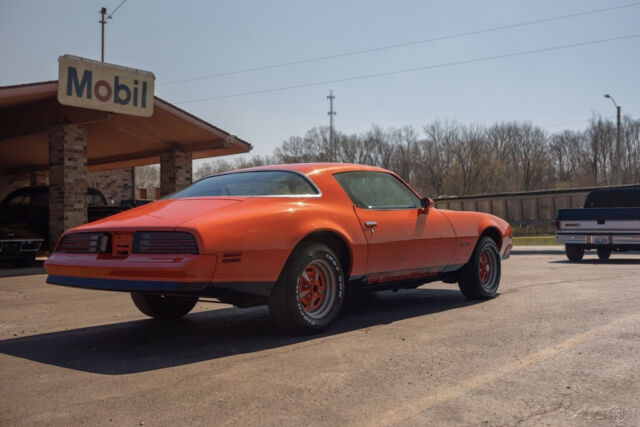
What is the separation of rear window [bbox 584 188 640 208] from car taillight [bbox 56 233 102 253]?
43.0 feet

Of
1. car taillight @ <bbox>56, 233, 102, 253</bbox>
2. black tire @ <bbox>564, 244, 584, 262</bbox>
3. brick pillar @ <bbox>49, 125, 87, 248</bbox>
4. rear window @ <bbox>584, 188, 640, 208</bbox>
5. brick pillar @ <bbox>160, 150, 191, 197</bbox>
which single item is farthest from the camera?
brick pillar @ <bbox>160, 150, 191, 197</bbox>

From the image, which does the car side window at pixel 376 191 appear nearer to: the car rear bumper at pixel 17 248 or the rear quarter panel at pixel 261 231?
the rear quarter panel at pixel 261 231

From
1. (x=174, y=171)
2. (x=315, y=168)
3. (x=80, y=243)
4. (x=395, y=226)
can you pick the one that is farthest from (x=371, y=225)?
(x=174, y=171)

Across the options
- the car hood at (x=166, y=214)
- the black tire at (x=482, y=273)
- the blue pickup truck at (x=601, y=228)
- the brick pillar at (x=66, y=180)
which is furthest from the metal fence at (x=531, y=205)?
the car hood at (x=166, y=214)

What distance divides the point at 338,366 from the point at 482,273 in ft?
11.9

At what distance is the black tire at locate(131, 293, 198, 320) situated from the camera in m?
5.63

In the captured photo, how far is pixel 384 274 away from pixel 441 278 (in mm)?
1251

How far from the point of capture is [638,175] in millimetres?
64500

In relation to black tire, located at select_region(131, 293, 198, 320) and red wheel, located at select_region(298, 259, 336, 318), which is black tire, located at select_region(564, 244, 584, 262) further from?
black tire, located at select_region(131, 293, 198, 320)

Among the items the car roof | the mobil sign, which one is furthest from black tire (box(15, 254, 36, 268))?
the car roof

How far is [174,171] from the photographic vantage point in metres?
18.6

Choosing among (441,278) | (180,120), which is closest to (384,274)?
(441,278)

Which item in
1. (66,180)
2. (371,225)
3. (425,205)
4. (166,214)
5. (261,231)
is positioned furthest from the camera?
(66,180)

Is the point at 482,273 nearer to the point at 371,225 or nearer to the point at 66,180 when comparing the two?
the point at 371,225
